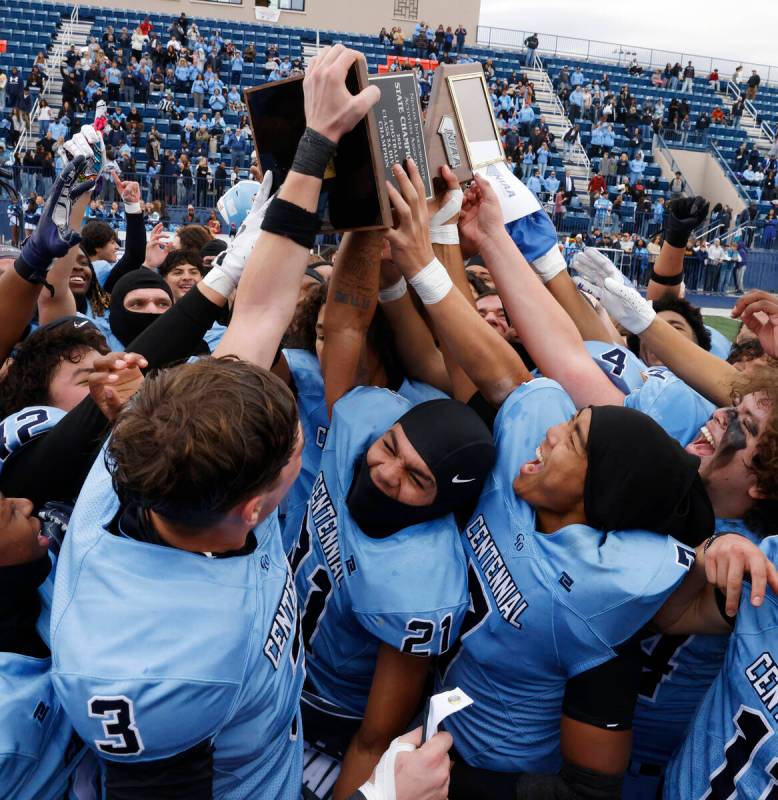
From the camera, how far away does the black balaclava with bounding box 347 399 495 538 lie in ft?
7.07

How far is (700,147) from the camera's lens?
26.0 metres

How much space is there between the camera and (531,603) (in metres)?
2.00

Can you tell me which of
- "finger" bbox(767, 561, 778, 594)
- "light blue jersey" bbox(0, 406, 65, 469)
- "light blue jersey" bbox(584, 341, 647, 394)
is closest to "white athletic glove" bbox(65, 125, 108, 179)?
"light blue jersey" bbox(0, 406, 65, 469)

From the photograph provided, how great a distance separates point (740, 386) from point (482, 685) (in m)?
1.21

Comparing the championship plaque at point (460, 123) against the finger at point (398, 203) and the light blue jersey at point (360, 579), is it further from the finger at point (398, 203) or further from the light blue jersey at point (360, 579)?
the light blue jersey at point (360, 579)

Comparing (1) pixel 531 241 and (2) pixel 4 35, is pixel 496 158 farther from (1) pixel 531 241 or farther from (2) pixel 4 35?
(2) pixel 4 35

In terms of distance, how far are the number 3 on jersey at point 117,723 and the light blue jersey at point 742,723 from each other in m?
1.44

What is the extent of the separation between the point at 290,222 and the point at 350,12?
3134 cm

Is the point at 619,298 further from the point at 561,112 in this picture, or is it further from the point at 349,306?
the point at 561,112

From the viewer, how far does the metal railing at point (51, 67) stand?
18859 mm

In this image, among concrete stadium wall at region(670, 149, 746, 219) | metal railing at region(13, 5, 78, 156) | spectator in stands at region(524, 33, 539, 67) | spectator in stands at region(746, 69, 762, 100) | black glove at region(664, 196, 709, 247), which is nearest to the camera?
black glove at region(664, 196, 709, 247)

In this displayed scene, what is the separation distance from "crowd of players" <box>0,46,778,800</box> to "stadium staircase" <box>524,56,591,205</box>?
71.5 feet

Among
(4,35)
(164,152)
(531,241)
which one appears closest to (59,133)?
(164,152)

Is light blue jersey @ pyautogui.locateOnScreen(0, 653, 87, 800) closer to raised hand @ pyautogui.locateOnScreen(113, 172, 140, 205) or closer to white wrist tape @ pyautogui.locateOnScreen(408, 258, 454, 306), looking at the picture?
→ white wrist tape @ pyautogui.locateOnScreen(408, 258, 454, 306)
